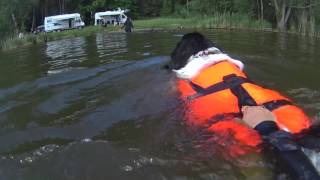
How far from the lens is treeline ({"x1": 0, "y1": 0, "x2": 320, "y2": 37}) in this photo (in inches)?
1226

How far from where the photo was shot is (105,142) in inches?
314

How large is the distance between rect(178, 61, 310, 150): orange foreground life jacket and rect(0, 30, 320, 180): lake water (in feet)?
1.03

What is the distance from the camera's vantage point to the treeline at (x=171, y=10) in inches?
1226

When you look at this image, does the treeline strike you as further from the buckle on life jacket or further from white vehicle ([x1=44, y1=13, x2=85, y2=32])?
the buckle on life jacket

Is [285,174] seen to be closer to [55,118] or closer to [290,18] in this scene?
[55,118]

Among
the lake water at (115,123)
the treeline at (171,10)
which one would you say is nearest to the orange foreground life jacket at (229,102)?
the lake water at (115,123)

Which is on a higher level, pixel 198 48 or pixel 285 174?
pixel 198 48

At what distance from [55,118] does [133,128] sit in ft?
5.89

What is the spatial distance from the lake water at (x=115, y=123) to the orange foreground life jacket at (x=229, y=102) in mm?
315

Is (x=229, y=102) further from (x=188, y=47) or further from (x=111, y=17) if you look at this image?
(x=111, y=17)

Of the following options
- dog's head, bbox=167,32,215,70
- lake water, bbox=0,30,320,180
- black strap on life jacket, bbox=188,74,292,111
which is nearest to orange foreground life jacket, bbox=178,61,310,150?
black strap on life jacket, bbox=188,74,292,111

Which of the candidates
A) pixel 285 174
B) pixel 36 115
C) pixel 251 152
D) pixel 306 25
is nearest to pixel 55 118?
pixel 36 115

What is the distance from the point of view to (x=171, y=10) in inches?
2473

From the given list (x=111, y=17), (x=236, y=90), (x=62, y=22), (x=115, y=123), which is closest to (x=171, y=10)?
(x=111, y=17)
